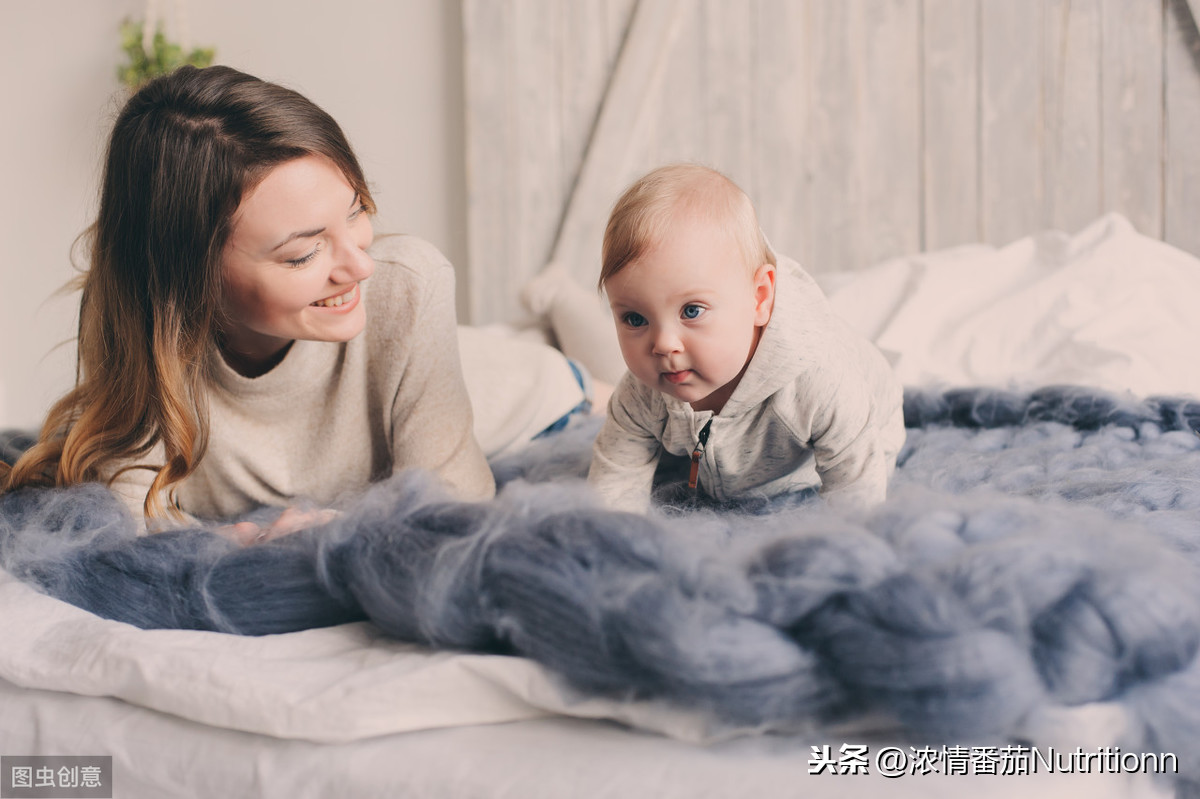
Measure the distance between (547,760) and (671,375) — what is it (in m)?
0.48

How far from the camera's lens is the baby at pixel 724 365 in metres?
0.92

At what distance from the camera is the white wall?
276cm

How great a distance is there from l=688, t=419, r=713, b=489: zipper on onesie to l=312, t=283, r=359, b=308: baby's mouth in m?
0.43

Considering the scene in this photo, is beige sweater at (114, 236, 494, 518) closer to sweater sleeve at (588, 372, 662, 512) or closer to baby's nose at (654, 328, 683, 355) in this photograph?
sweater sleeve at (588, 372, 662, 512)

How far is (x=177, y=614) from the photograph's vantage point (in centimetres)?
76

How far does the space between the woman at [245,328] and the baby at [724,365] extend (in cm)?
27

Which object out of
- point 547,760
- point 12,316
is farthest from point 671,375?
point 12,316

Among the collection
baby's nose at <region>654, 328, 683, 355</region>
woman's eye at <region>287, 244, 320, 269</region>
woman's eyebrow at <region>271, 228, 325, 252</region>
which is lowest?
baby's nose at <region>654, 328, 683, 355</region>

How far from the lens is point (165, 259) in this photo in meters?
1.00

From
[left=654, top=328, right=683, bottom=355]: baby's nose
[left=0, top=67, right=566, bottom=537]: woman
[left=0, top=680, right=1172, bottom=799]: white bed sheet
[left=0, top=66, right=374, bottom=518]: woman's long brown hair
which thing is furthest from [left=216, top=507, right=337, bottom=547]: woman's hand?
[left=654, top=328, right=683, bottom=355]: baby's nose

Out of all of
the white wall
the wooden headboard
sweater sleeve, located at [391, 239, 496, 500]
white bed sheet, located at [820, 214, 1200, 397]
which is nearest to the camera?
sweater sleeve, located at [391, 239, 496, 500]

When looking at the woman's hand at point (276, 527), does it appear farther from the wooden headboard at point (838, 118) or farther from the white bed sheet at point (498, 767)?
the wooden headboard at point (838, 118)

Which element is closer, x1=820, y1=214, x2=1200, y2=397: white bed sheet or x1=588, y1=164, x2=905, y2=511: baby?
x1=588, y1=164, x2=905, y2=511: baby

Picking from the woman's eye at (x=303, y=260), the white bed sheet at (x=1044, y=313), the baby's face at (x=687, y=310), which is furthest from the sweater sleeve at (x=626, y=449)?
the white bed sheet at (x=1044, y=313)
